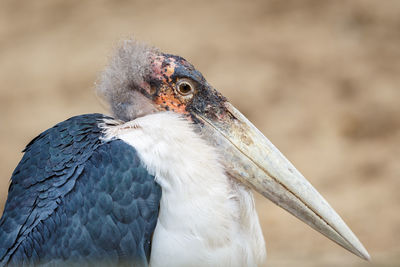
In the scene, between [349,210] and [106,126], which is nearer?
Result: [106,126]

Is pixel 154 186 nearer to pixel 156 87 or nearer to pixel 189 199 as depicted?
pixel 189 199

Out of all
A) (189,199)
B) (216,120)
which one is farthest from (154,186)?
(216,120)

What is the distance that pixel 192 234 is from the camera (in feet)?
8.66

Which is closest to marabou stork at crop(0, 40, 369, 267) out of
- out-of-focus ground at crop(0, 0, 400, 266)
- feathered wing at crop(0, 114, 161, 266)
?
feathered wing at crop(0, 114, 161, 266)

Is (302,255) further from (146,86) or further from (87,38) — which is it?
(87,38)

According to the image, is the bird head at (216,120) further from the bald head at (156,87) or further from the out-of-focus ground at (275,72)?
the out-of-focus ground at (275,72)

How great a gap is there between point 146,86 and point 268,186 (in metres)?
0.75

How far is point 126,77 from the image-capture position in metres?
3.03

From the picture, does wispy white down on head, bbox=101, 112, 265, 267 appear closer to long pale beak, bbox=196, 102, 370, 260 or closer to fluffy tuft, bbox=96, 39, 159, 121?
long pale beak, bbox=196, 102, 370, 260

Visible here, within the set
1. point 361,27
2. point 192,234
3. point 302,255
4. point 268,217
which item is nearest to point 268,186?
point 192,234

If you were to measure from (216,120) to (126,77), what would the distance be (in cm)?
48

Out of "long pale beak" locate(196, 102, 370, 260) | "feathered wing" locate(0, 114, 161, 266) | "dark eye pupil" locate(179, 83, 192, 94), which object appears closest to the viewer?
"feathered wing" locate(0, 114, 161, 266)

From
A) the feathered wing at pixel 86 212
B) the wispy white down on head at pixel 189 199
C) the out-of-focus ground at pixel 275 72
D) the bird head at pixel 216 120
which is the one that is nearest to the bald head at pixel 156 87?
the bird head at pixel 216 120

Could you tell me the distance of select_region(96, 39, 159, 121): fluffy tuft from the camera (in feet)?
9.87
